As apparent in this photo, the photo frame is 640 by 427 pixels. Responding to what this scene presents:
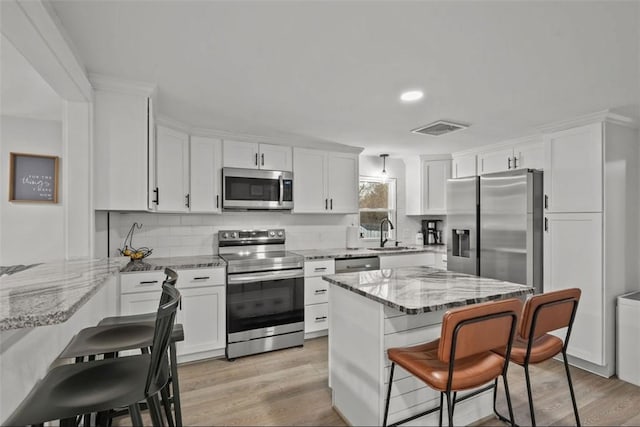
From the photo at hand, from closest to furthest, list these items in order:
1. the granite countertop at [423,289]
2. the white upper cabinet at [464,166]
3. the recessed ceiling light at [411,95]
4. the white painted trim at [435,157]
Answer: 1. the granite countertop at [423,289]
2. the recessed ceiling light at [411,95]
3. the white upper cabinet at [464,166]
4. the white painted trim at [435,157]

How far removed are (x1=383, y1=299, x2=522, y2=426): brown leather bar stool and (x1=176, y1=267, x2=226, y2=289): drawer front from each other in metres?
1.93

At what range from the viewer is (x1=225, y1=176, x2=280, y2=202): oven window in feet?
11.5

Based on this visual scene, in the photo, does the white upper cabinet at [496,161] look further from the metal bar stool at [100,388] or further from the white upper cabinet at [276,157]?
the metal bar stool at [100,388]

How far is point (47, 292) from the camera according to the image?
108 cm

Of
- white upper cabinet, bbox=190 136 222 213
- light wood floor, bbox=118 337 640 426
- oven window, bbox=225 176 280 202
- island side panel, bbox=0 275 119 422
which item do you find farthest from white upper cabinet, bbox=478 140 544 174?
island side panel, bbox=0 275 119 422

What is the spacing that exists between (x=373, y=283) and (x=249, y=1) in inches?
63.5

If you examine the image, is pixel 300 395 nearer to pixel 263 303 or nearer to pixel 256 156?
pixel 263 303

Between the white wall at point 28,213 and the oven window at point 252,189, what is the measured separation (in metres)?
1.58

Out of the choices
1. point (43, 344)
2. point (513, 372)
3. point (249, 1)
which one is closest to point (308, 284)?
point (513, 372)

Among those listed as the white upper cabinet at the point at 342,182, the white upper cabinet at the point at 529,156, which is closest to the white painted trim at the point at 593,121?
the white upper cabinet at the point at 529,156

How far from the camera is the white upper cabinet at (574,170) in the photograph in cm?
286

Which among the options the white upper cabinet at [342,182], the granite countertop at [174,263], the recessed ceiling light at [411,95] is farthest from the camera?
the white upper cabinet at [342,182]

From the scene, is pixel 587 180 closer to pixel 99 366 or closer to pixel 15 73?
pixel 99 366

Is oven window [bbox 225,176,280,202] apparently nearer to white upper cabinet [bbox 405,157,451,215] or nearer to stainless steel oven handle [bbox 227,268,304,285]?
stainless steel oven handle [bbox 227,268,304,285]
